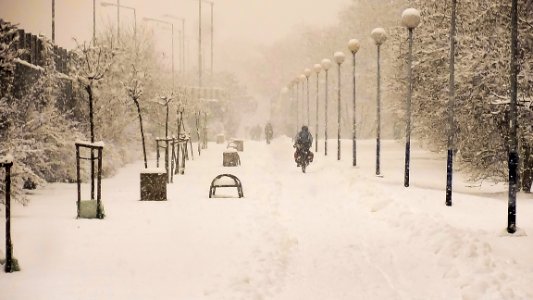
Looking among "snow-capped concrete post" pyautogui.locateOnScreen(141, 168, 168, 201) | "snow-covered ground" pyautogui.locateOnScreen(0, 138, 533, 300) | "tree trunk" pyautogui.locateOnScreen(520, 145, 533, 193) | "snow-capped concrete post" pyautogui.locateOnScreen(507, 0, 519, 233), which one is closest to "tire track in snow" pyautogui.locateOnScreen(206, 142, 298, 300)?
"snow-covered ground" pyautogui.locateOnScreen(0, 138, 533, 300)

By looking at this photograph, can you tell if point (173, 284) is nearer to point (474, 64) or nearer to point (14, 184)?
point (14, 184)

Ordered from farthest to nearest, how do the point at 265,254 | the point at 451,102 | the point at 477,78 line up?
the point at 477,78 → the point at 451,102 → the point at 265,254

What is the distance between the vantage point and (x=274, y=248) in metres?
10.5

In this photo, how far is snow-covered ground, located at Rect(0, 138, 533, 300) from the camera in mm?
8258

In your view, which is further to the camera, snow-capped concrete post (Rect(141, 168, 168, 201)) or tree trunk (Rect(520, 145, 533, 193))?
tree trunk (Rect(520, 145, 533, 193))

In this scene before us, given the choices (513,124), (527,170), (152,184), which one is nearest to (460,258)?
(513,124)

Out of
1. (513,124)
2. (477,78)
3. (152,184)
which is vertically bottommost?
(152,184)

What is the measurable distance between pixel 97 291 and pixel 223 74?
308 feet

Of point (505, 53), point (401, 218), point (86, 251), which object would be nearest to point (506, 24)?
point (505, 53)

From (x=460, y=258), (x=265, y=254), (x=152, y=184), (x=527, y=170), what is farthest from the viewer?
(x=527, y=170)

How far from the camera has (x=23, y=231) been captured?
11445 millimetres

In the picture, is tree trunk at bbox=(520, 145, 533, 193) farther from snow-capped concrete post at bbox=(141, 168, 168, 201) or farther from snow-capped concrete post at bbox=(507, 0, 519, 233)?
snow-capped concrete post at bbox=(141, 168, 168, 201)

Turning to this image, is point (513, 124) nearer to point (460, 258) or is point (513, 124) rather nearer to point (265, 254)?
point (460, 258)

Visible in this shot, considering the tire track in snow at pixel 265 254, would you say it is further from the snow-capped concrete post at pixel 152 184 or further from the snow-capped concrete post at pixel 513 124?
the snow-capped concrete post at pixel 513 124
